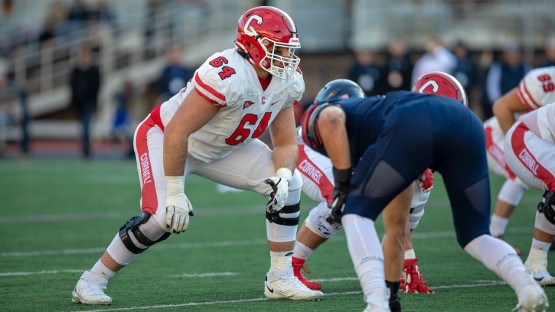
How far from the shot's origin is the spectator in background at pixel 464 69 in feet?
55.7

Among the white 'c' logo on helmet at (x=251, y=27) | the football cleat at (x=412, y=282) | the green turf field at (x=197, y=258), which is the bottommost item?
the green turf field at (x=197, y=258)

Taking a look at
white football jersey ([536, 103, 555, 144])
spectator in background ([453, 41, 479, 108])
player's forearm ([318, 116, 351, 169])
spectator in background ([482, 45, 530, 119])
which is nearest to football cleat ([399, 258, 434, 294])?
white football jersey ([536, 103, 555, 144])

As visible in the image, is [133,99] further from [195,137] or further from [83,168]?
[195,137]

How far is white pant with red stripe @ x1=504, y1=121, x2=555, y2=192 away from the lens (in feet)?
22.8

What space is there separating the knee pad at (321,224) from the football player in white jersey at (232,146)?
0.37 metres

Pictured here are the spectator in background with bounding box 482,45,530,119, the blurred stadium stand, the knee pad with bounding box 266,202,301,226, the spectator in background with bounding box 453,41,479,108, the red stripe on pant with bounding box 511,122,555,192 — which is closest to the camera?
the knee pad with bounding box 266,202,301,226

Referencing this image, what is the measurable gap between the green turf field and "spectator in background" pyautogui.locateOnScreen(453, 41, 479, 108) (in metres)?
3.17

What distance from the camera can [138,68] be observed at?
22844 millimetres

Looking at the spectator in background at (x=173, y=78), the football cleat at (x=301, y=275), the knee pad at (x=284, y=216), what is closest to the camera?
the knee pad at (x=284, y=216)

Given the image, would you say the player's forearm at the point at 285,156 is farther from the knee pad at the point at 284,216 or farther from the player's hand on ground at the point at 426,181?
the player's hand on ground at the point at 426,181

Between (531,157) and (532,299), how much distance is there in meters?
2.39

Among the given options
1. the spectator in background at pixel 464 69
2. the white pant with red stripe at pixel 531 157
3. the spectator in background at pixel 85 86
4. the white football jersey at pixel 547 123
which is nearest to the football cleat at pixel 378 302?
the white pant with red stripe at pixel 531 157

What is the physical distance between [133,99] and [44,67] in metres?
2.03

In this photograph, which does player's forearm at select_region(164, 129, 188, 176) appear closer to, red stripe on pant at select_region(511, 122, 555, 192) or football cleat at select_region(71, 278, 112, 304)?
football cleat at select_region(71, 278, 112, 304)
